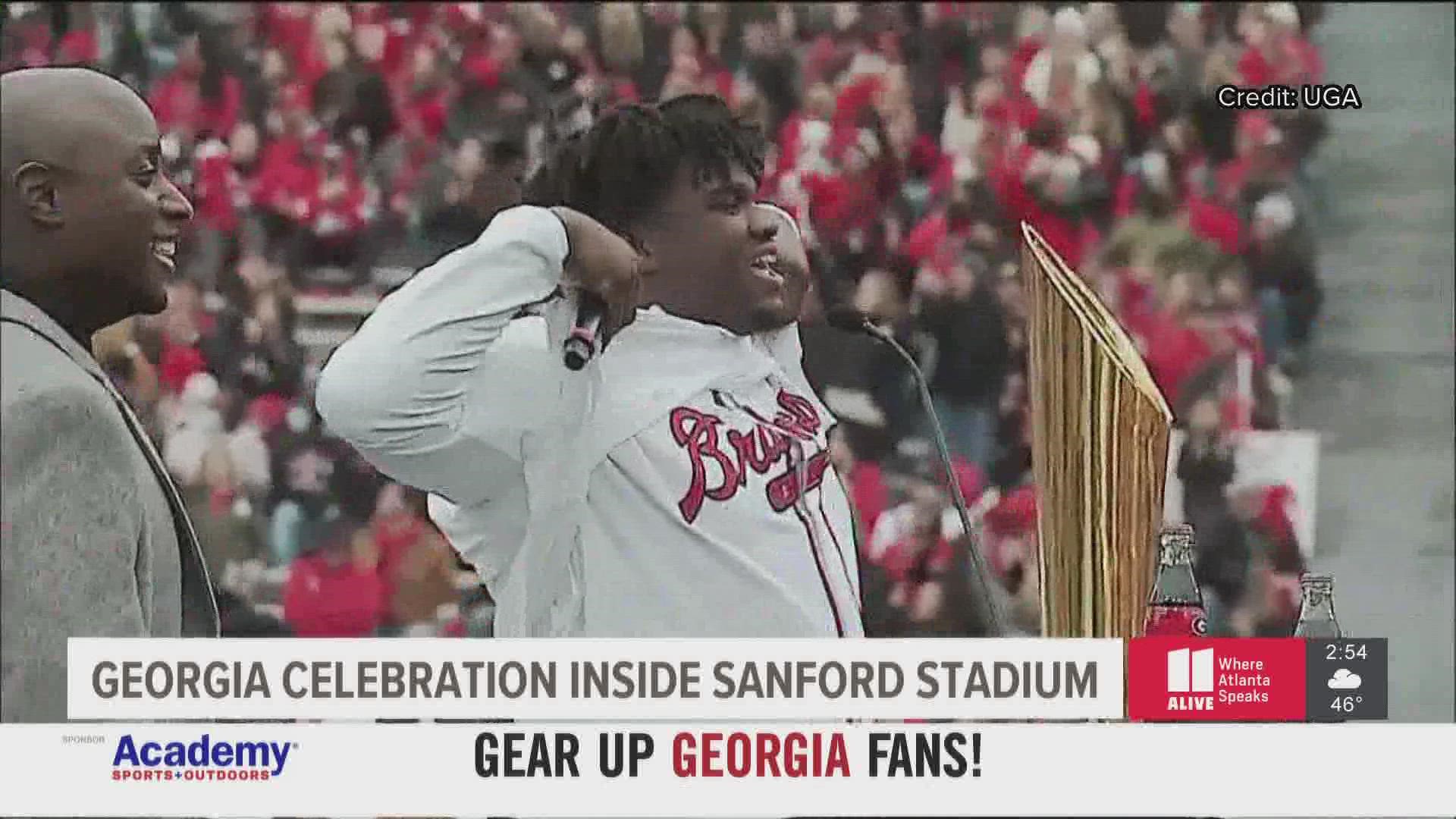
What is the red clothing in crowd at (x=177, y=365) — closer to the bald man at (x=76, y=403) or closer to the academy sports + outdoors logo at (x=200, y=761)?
the bald man at (x=76, y=403)

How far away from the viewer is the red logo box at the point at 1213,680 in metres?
2.87

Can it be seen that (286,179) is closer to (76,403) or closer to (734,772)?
(76,403)

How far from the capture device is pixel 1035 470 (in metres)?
2.94

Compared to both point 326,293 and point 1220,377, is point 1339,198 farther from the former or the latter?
point 326,293

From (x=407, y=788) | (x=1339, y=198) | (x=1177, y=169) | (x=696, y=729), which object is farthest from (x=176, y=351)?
(x=1339, y=198)

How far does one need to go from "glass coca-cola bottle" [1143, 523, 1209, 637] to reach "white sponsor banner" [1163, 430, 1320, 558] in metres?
0.09

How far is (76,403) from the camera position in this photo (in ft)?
8.00

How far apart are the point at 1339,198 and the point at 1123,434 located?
473mm

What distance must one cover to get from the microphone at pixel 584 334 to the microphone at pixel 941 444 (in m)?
0.33

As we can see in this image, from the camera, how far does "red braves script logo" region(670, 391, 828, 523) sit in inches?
110

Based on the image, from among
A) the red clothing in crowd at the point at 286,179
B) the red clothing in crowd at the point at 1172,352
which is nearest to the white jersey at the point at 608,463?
the red clothing in crowd at the point at 286,179

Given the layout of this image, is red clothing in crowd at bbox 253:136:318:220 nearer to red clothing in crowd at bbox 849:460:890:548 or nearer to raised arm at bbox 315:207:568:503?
raised arm at bbox 315:207:568:503

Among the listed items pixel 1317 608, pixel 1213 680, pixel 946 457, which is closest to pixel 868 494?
pixel 946 457

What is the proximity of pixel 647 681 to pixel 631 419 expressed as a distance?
31 cm
